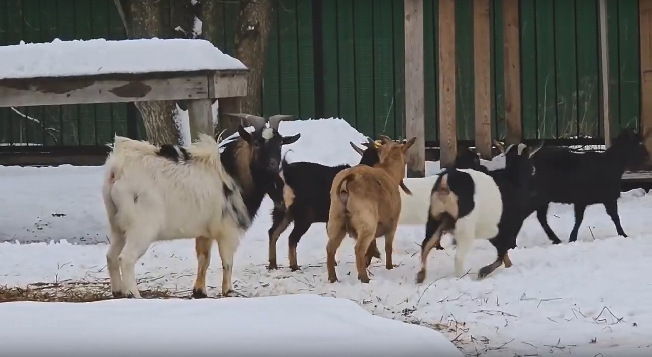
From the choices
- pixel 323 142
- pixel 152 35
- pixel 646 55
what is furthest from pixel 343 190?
pixel 152 35

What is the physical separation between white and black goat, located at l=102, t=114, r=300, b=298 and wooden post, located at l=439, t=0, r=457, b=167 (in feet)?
13.9

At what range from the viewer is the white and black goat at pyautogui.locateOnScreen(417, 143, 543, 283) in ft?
27.9

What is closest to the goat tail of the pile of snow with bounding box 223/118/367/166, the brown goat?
the brown goat

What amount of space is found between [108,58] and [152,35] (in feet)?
12.6

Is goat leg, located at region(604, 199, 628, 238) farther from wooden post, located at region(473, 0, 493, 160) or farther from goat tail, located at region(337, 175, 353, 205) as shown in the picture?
goat tail, located at region(337, 175, 353, 205)

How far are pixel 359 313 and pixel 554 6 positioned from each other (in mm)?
11138

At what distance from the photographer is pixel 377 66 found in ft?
52.3

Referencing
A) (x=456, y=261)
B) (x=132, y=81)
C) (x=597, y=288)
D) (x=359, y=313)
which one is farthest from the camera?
(x=132, y=81)

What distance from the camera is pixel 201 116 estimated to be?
988 cm

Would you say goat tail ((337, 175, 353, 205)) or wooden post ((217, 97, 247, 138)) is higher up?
wooden post ((217, 97, 247, 138))

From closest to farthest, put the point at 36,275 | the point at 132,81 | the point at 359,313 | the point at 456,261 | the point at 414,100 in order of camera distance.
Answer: the point at 359,313, the point at 456,261, the point at 36,275, the point at 132,81, the point at 414,100

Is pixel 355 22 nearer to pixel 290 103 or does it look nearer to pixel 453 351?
pixel 290 103

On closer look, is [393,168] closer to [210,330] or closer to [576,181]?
[576,181]

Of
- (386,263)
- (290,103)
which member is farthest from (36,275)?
(290,103)
